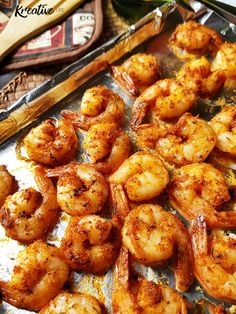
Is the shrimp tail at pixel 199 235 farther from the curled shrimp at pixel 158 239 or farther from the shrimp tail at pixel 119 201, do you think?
the shrimp tail at pixel 119 201

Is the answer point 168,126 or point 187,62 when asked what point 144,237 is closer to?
point 168,126

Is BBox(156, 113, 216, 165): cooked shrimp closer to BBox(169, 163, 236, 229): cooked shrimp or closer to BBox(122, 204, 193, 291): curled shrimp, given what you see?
BBox(169, 163, 236, 229): cooked shrimp

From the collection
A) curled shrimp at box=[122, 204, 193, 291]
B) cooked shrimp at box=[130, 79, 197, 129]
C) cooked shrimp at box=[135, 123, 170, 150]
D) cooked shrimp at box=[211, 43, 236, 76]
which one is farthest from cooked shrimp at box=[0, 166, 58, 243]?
cooked shrimp at box=[211, 43, 236, 76]

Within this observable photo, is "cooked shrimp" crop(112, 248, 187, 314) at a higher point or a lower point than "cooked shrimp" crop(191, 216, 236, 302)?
higher

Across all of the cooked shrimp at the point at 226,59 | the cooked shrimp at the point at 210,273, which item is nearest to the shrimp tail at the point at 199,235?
the cooked shrimp at the point at 210,273

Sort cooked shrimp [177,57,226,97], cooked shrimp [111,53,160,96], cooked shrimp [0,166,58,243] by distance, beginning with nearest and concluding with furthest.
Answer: cooked shrimp [0,166,58,243] < cooked shrimp [177,57,226,97] < cooked shrimp [111,53,160,96]

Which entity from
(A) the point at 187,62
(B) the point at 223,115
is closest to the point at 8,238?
(B) the point at 223,115

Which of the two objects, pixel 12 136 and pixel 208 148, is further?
pixel 12 136
